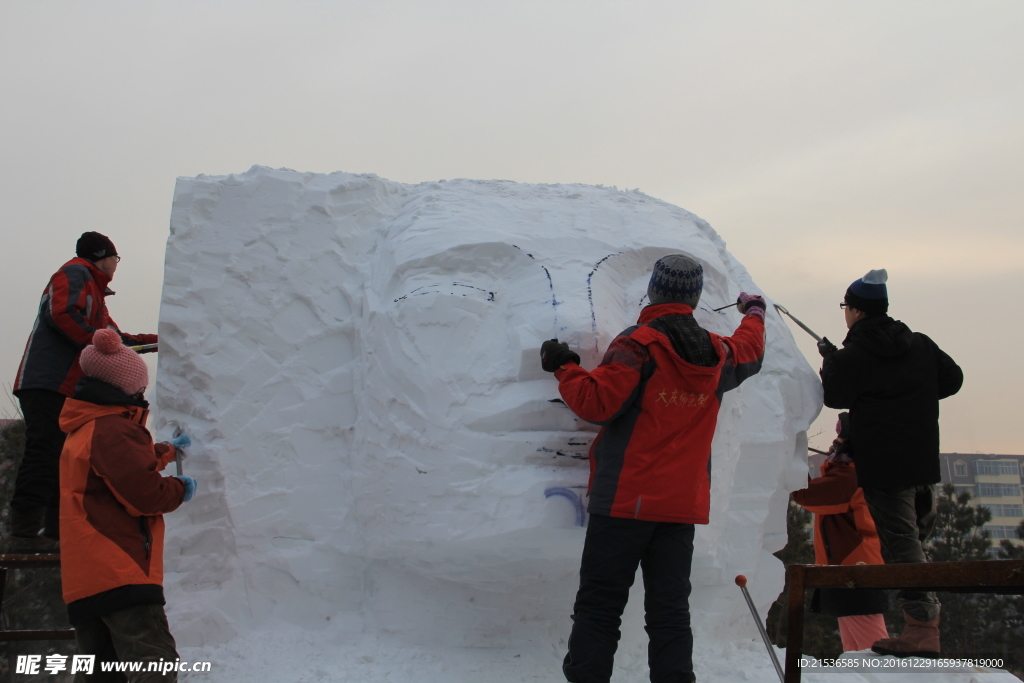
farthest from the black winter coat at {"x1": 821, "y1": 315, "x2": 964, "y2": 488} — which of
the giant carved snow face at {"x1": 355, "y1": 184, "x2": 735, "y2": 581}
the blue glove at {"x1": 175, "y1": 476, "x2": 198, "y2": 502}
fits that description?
the blue glove at {"x1": 175, "y1": 476, "x2": 198, "y2": 502}

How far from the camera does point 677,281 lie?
2537mm

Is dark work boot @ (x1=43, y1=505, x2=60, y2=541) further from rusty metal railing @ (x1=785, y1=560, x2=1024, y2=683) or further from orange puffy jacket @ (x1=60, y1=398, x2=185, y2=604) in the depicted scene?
rusty metal railing @ (x1=785, y1=560, x2=1024, y2=683)

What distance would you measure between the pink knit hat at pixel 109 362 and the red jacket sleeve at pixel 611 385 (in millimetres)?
1343

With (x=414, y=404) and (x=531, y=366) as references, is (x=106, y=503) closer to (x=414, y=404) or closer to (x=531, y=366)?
(x=414, y=404)

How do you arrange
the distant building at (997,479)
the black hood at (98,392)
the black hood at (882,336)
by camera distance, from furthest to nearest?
the distant building at (997,479) < the black hood at (882,336) < the black hood at (98,392)

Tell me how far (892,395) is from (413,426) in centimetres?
174

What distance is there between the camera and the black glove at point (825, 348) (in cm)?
321

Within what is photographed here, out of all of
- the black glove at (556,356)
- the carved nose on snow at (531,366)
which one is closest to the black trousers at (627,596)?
the black glove at (556,356)

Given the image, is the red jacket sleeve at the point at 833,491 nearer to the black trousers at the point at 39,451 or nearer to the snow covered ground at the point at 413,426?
the snow covered ground at the point at 413,426

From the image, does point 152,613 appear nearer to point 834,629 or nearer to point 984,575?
point 984,575

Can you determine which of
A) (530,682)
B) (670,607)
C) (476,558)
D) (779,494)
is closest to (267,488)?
(476,558)

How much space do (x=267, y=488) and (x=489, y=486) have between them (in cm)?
110

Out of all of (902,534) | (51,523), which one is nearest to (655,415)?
(902,534)

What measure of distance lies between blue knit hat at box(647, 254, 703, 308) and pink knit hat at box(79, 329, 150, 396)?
1645 mm
